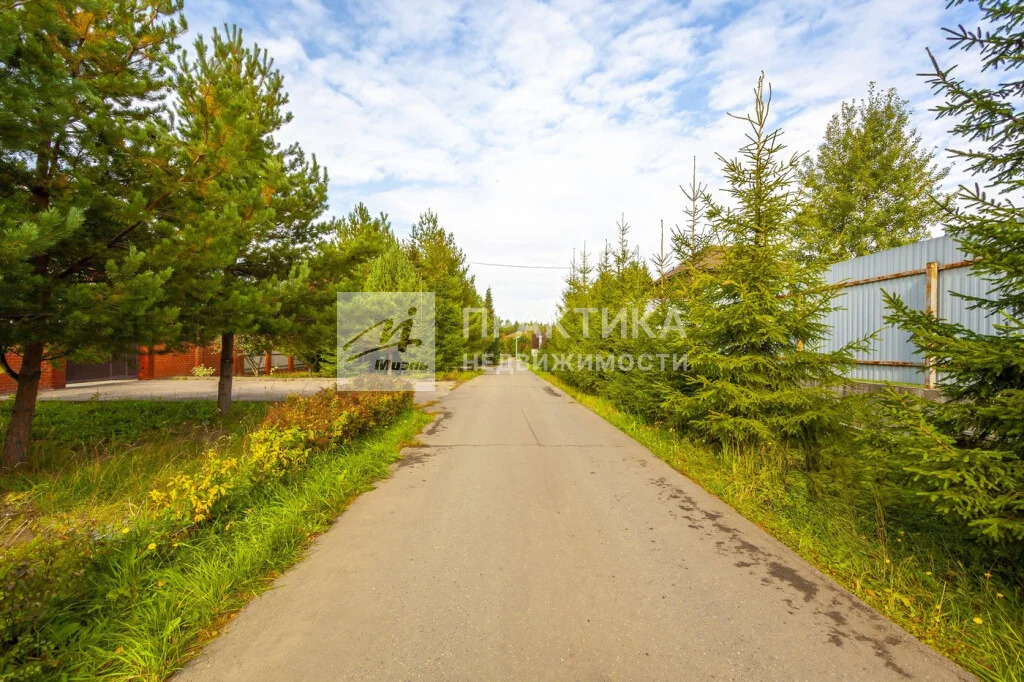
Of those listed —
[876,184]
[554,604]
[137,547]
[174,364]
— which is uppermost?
[876,184]

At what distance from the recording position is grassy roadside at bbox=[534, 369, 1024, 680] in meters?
2.45

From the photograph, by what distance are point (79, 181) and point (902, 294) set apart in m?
14.1

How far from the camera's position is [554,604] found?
2912mm

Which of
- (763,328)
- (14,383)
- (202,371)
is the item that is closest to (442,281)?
(202,371)

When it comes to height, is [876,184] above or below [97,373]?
above

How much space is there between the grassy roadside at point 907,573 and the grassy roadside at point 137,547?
172 inches

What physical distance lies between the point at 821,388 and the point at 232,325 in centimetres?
833

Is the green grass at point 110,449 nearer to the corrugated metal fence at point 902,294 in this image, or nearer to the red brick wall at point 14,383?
the red brick wall at point 14,383

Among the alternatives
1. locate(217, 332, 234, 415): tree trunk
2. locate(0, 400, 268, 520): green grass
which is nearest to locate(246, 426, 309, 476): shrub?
locate(0, 400, 268, 520): green grass

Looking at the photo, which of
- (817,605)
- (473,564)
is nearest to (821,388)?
(817,605)

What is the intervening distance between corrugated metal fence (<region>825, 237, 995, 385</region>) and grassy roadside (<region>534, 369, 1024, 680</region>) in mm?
3814

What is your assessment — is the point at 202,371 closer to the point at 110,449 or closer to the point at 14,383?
the point at 14,383

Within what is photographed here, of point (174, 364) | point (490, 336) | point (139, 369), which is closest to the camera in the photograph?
point (139, 369)

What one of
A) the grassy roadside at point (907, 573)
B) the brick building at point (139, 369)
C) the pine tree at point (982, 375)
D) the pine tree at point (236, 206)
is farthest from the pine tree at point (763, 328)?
the brick building at point (139, 369)
